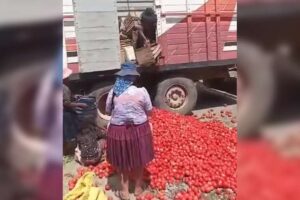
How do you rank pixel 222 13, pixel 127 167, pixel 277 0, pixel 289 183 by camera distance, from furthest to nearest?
pixel 222 13
pixel 127 167
pixel 289 183
pixel 277 0

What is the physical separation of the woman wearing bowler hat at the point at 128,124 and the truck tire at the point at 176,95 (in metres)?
3.17

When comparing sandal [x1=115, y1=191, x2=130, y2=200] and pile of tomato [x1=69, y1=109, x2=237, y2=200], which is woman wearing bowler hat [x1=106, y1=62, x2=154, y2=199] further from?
pile of tomato [x1=69, y1=109, x2=237, y2=200]

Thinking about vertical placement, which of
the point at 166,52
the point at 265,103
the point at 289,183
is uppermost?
the point at 166,52

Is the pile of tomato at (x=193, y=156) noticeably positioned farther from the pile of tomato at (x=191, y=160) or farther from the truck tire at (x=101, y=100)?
the truck tire at (x=101, y=100)

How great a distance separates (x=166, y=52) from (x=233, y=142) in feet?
8.40

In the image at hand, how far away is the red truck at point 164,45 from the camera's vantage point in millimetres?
6566

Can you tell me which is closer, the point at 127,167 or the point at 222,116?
the point at 127,167

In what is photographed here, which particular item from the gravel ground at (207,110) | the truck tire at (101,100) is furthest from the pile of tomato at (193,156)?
the truck tire at (101,100)

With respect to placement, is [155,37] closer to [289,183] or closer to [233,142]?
[233,142]

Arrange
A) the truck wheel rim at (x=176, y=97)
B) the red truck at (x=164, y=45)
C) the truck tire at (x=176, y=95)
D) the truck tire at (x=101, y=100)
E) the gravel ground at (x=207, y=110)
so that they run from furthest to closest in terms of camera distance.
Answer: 1. the truck wheel rim at (x=176, y=97)
2. the truck tire at (x=176, y=95)
3. the truck tire at (x=101, y=100)
4. the red truck at (x=164, y=45)
5. the gravel ground at (x=207, y=110)

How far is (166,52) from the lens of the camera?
737 centimetres

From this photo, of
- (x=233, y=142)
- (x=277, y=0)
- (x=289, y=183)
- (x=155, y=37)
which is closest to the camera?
(x=277, y=0)

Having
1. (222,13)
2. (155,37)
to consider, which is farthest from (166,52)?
(222,13)

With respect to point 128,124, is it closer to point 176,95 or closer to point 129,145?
point 129,145
